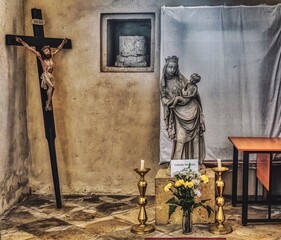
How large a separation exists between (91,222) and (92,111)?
163 cm

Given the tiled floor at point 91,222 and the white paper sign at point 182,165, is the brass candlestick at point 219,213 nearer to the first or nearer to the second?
the tiled floor at point 91,222

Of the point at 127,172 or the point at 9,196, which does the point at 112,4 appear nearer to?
the point at 127,172

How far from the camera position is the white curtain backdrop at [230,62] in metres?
5.97

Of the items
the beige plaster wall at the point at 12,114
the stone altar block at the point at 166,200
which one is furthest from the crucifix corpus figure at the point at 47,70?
the stone altar block at the point at 166,200

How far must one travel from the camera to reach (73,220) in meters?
5.34

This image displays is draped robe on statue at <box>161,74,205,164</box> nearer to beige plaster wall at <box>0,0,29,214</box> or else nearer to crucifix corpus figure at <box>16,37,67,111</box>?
crucifix corpus figure at <box>16,37,67,111</box>

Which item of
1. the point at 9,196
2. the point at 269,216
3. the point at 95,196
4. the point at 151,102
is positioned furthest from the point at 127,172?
the point at 269,216

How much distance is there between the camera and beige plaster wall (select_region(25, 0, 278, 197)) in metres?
6.25

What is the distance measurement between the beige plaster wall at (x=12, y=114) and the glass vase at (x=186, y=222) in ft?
7.02

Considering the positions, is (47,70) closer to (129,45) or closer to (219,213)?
(129,45)

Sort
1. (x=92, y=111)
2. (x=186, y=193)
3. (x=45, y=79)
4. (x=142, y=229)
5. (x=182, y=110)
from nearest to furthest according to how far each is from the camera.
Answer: (x=186, y=193)
(x=142, y=229)
(x=182, y=110)
(x=45, y=79)
(x=92, y=111)

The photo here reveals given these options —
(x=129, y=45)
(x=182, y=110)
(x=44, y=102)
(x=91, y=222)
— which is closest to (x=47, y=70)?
(x=44, y=102)

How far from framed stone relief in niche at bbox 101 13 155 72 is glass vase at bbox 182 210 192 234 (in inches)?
85.6

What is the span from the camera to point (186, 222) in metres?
4.81
